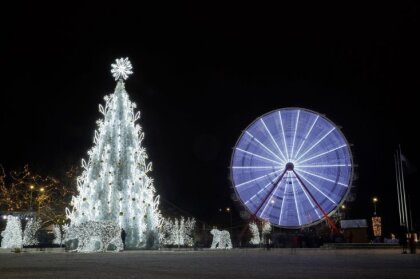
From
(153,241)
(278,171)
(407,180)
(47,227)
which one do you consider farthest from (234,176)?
(407,180)

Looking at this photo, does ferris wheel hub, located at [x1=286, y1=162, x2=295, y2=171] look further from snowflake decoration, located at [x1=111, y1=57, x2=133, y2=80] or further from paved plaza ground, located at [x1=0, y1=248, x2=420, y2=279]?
paved plaza ground, located at [x1=0, y1=248, x2=420, y2=279]

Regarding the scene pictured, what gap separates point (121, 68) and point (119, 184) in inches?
283

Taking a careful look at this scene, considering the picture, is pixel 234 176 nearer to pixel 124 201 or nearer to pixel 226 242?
pixel 226 242

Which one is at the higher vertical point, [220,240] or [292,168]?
[292,168]

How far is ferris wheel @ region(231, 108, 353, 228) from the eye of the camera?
131 feet

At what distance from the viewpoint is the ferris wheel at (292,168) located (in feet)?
131

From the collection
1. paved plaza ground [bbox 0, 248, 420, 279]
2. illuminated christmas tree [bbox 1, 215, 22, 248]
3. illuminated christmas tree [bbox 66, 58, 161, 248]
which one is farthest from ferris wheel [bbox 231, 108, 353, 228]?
paved plaza ground [bbox 0, 248, 420, 279]

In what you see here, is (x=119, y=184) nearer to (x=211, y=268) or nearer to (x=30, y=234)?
(x=30, y=234)

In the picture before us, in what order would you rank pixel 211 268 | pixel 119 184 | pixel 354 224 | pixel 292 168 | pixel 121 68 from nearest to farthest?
1. pixel 211 268
2. pixel 119 184
3. pixel 121 68
4. pixel 292 168
5. pixel 354 224

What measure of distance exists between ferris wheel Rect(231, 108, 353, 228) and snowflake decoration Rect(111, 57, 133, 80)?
12428 millimetres

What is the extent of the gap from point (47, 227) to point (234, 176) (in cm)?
2136

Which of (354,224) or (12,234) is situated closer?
(12,234)

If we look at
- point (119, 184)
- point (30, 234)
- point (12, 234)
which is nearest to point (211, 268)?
point (119, 184)

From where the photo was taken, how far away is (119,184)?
30.8 meters
